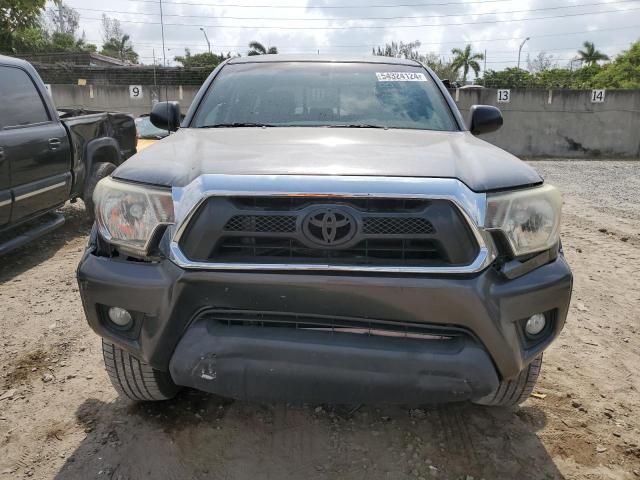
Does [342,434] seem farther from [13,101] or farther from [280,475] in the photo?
[13,101]

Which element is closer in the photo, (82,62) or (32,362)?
(32,362)

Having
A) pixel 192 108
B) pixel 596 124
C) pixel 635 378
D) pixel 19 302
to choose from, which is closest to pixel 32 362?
pixel 19 302

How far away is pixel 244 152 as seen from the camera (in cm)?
241

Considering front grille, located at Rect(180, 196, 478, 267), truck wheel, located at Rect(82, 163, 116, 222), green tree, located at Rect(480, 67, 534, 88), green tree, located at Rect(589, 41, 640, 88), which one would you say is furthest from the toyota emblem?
green tree, located at Rect(589, 41, 640, 88)

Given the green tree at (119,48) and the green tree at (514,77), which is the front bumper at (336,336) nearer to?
the green tree at (514,77)

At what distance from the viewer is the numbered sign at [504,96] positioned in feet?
68.6

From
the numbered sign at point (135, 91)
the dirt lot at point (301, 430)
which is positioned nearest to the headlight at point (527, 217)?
the dirt lot at point (301, 430)

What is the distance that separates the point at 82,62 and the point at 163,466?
36.5 meters

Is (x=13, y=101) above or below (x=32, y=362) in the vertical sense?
above

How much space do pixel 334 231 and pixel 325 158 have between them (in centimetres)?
38

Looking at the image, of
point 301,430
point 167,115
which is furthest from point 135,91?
point 301,430

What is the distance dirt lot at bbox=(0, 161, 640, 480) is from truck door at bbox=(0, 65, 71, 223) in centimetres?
152

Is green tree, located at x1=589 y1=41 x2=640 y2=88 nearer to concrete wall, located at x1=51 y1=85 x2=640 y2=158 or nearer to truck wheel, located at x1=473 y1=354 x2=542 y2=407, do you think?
concrete wall, located at x1=51 y1=85 x2=640 y2=158

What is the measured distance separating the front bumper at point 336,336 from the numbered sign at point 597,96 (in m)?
21.5
